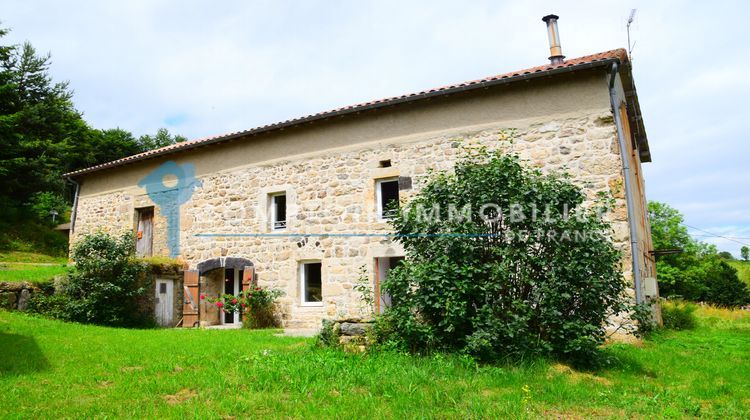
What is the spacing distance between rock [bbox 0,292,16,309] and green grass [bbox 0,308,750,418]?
10.4 ft

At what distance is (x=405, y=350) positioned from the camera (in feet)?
19.5

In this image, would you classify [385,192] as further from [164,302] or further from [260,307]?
[164,302]

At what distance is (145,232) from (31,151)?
1341 centimetres

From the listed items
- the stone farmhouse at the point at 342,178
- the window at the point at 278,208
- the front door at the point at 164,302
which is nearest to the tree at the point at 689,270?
the stone farmhouse at the point at 342,178

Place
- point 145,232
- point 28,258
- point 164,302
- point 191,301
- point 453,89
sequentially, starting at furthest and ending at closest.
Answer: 1. point 28,258
2. point 145,232
3. point 164,302
4. point 191,301
5. point 453,89

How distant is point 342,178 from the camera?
10.6m

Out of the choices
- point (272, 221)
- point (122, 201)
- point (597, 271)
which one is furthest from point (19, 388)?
point (122, 201)

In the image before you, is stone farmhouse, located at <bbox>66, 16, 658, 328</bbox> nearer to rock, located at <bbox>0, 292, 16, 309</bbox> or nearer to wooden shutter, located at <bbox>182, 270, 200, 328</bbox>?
wooden shutter, located at <bbox>182, 270, 200, 328</bbox>

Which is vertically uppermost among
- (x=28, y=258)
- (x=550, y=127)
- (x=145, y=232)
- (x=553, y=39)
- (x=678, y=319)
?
(x=553, y=39)

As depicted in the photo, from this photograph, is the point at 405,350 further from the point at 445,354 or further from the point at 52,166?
the point at 52,166

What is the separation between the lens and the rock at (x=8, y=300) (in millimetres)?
9478

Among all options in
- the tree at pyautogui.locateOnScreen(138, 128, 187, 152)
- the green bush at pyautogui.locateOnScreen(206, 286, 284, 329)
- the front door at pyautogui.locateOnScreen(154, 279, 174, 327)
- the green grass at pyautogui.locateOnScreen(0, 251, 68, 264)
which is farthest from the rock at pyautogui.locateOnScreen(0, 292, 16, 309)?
the tree at pyautogui.locateOnScreen(138, 128, 187, 152)

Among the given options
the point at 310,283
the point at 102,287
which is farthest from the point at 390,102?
the point at 102,287

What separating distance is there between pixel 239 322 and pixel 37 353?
18.7 ft
